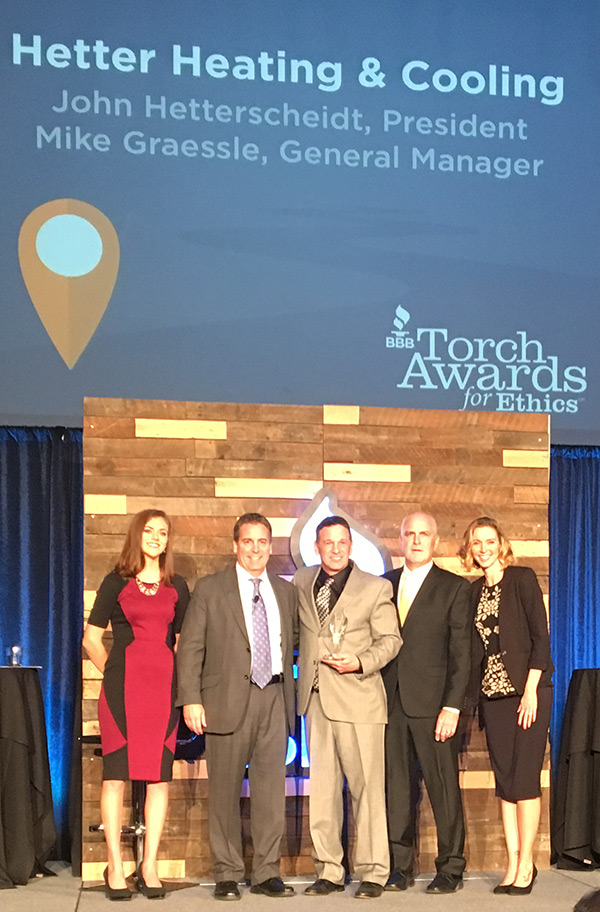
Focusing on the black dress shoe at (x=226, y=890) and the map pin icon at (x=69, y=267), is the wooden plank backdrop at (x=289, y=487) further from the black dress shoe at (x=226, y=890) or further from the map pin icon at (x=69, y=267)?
the map pin icon at (x=69, y=267)

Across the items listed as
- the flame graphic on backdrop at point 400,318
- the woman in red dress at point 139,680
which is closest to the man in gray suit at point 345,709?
the woman in red dress at point 139,680

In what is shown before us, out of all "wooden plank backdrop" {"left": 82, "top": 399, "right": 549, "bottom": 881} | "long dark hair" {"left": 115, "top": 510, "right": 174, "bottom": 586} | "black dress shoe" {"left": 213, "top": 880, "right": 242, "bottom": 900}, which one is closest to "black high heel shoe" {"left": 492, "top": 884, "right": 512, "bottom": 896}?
"wooden plank backdrop" {"left": 82, "top": 399, "right": 549, "bottom": 881}

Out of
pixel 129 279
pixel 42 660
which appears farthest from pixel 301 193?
pixel 42 660

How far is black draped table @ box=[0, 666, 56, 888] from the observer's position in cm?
504

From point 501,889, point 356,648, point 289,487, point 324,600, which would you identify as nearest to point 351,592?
point 324,600

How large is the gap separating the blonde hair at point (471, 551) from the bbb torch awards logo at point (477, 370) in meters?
1.24

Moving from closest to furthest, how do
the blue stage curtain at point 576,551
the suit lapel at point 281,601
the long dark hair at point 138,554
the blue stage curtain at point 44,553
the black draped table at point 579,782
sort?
the long dark hair at point 138,554
the suit lapel at point 281,601
the black draped table at point 579,782
the blue stage curtain at point 44,553
the blue stage curtain at point 576,551

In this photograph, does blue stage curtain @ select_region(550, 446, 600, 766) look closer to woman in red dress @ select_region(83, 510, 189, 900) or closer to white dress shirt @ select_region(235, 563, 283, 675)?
white dress shirt @ select_region(235, 563, 283, 675)

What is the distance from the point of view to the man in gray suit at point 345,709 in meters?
4.83

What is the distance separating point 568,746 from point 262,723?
65.2 inches

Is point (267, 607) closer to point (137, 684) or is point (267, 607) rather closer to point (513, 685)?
point (137, 684)

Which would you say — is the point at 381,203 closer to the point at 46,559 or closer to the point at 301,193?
the point at 301,193

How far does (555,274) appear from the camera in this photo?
6.37 m

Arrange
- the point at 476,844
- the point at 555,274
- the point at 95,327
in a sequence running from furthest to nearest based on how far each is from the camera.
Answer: the point at 555,274 < the point at 95,327 < the point at 476,844
